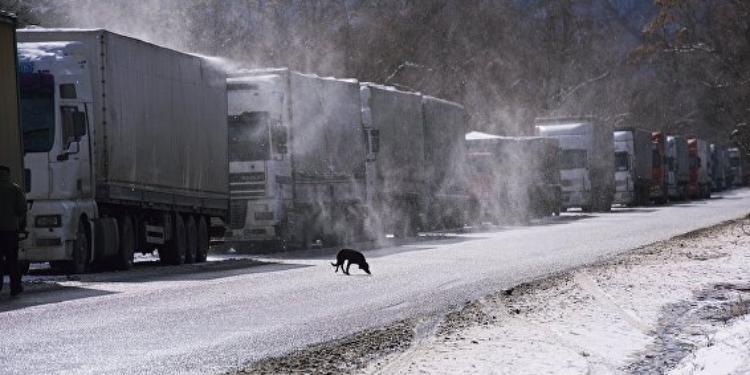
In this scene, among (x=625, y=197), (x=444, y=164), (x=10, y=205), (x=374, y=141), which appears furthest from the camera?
(x=625, y=197)

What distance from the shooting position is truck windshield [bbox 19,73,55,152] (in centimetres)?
2542

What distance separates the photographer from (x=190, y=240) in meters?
29.9

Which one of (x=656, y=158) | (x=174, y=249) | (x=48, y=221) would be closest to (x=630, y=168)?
(x=656, y=158)

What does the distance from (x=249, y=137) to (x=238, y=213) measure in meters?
1.66

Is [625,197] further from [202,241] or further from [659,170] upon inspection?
[202,241]

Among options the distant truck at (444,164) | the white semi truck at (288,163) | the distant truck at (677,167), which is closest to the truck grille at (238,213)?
the white semi truck at (288,163)

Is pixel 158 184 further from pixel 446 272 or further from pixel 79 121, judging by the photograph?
pixel 446 272

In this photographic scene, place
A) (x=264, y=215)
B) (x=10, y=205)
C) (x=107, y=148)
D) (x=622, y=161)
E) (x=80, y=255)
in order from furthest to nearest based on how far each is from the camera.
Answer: (x=622, y=161)
(x=264, y=215)
(x=107, y=148)
(x=80, y=255)
(x=10, y=205)

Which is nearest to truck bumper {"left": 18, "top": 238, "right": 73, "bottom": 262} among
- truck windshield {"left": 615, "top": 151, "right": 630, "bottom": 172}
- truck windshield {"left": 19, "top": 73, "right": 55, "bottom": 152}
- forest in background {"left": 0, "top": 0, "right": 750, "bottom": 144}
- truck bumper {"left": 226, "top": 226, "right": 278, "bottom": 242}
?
truck windshield {"left": 19, "top": 73, "right": 55, "bottom": 152}

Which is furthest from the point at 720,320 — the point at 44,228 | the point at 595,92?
the point at 595,92

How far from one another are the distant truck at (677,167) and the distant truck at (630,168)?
7673 mm

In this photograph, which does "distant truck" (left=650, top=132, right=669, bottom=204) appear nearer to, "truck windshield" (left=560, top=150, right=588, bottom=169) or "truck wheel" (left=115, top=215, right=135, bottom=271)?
"truck windshield" (left=560, top=150, right=588, bottom=169)

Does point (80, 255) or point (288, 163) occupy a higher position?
point (288, 163)

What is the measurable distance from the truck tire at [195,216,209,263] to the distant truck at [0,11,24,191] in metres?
8.14
